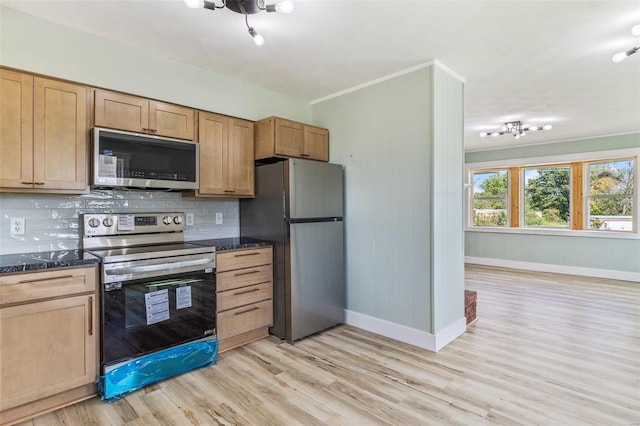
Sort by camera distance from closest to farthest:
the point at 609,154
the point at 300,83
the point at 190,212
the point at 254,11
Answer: the point at 254,11 < the point at 190,212 < the point at 300,83 < the point at 609,154

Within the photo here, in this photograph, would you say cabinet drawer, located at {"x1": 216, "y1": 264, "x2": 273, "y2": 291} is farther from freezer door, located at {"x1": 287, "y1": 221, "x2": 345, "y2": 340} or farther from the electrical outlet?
the electrical outlet

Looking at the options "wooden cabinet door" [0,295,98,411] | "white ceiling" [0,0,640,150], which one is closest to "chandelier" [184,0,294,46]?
"white ceiling" [0,0,640,150]

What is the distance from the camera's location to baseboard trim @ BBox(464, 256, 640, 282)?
5551 millimetres

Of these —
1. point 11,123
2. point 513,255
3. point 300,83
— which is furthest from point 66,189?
point 513,255

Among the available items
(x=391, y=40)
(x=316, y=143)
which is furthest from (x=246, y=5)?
(x=316, y=143)

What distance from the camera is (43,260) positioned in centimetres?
206

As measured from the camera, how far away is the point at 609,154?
563 cm

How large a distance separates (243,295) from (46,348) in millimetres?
1372

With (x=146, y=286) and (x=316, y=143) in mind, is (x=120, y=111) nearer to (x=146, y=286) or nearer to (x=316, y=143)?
(x=146, y=286)

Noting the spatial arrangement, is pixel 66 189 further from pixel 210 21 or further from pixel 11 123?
pixel 210 21

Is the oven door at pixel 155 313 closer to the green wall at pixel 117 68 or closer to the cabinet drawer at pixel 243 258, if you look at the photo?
the cabinet drawer at pixel 243 258

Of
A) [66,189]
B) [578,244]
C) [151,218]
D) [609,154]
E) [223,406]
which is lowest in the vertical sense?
[223,406]

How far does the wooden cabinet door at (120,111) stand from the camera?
8.08 ft

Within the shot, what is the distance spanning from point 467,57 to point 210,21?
6.92ft
